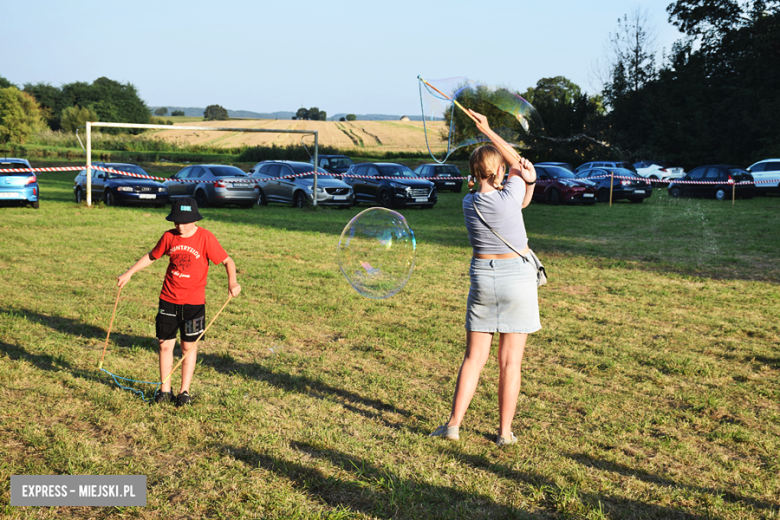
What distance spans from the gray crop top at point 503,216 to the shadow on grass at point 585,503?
4.79ft

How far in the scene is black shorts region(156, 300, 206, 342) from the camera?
4816 millimetres

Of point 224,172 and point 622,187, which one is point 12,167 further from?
point 622,187

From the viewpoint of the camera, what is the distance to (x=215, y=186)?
72.1 ft

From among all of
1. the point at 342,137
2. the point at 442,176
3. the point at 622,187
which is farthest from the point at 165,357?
the point at 342,137

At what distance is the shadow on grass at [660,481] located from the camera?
11.9ft

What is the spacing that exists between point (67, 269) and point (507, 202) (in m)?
8.61

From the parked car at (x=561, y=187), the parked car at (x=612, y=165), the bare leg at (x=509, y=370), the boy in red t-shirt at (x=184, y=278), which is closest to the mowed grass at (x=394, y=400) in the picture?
the bare leg at (x=509, y=370)

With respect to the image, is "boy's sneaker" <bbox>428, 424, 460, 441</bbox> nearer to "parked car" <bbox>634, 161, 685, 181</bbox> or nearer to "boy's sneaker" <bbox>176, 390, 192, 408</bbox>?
"boy's sneaker" <bbox>176, 390, 192, 408</bbox>

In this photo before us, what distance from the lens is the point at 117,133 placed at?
209 feet

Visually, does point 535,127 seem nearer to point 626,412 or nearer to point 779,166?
point 626,412

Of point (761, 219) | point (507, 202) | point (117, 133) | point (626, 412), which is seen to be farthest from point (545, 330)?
point (117, 133)

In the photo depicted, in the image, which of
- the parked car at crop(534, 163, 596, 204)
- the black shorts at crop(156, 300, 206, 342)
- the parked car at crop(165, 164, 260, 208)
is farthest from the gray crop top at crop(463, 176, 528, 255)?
the parked car at crop(534, 163, 596, 204)

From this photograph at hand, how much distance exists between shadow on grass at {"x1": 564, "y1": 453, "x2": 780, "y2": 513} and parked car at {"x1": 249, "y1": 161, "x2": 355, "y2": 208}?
62.4 feet

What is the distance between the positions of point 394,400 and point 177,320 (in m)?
1.84
